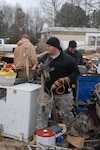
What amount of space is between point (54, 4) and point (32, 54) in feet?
148

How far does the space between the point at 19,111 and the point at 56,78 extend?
30.0 inches

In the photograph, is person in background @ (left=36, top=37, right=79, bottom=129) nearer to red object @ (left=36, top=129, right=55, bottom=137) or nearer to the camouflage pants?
the camouflage pants

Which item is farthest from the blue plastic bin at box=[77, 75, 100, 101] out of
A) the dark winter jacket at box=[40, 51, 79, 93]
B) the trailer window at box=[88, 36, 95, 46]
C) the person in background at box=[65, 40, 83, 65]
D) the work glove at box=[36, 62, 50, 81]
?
the trailer window at box=[88, 36, 95, 46]

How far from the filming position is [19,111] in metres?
4.37

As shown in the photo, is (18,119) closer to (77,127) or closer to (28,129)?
(28,129)

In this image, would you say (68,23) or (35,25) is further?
(35,25)

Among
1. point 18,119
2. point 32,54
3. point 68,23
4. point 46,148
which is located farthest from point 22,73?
point 68,23

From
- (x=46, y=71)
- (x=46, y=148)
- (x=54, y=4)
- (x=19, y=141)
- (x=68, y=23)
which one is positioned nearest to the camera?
(x=46, y=148)

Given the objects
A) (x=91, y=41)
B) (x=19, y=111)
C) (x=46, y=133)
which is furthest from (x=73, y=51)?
(x=91, y=41)

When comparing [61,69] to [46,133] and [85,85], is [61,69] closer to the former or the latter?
[46,133]

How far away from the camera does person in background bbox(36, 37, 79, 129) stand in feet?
13.8

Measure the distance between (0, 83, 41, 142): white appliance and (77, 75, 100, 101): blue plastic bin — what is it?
117cm

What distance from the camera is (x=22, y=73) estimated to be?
575cm

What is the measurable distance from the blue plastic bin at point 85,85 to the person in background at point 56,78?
1.07 m
